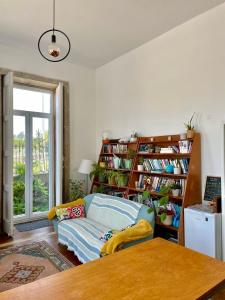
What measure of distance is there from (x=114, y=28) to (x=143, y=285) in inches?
143

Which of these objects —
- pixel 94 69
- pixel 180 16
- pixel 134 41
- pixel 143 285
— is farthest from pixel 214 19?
pixel 143 285

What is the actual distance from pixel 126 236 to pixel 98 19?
3049 mm

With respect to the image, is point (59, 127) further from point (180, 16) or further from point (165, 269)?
point (165, 269)

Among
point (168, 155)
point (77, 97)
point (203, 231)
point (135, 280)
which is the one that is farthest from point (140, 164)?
point (135, 280)

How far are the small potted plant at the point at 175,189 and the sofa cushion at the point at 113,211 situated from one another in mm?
517

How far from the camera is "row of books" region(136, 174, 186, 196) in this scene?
11.2 ft

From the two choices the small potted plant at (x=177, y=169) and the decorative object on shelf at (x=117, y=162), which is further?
the decorative object on shelf at (x=117, y=162)

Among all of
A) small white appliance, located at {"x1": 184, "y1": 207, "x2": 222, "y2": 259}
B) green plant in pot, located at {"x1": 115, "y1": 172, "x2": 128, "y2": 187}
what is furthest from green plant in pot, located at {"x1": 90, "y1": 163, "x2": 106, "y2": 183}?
small white appliance, located at {"x1": 184, "y1": 207, "x2": 222, "y2": 259}

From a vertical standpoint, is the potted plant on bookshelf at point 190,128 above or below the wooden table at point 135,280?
above

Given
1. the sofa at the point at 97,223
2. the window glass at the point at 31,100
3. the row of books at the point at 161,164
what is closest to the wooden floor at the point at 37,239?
the sofa at the point at 97,223

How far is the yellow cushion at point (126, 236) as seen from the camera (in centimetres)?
248

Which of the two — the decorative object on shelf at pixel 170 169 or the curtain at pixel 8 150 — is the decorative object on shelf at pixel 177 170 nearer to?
the decorative object on shelf at pixel 170 169

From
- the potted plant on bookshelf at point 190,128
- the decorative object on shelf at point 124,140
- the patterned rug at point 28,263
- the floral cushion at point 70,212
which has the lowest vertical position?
the patterned rug at point 28,263

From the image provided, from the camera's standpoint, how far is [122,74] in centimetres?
473
